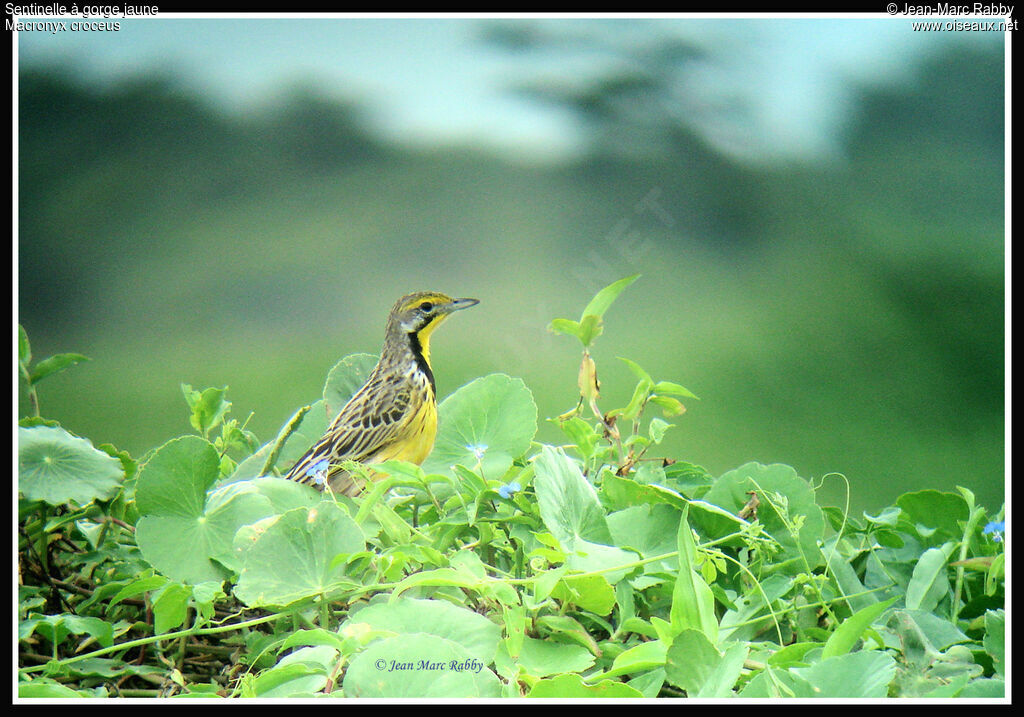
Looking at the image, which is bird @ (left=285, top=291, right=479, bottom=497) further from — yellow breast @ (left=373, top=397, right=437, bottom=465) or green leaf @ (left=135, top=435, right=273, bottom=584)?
green leaf @ (left=135, top=435, right=273, bottom=584)

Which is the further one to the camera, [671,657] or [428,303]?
[428,303]

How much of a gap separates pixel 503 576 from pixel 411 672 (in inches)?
3.8

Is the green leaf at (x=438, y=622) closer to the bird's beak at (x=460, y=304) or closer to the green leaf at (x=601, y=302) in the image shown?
the green leaf at (x=601, y=302)

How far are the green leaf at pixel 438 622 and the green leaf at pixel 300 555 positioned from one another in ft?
0.11

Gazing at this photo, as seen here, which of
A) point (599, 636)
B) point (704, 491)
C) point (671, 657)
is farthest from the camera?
point (704, 491)

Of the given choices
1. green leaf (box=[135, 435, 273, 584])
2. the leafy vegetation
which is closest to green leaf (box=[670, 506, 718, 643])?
the leafy vegetation

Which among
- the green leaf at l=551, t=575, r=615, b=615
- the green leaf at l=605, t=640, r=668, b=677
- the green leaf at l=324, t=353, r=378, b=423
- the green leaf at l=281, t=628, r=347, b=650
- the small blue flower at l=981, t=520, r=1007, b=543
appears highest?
the green leaf at l=324, t=353, r=378, b=423

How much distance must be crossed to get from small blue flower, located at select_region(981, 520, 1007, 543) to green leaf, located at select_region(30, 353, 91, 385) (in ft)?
1.88

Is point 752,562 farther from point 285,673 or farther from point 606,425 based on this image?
point 285,673

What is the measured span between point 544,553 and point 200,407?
14.9 inches

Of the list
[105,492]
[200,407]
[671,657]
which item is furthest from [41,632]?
[671,657]

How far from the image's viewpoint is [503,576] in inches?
17.8

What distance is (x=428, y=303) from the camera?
4.10 feet

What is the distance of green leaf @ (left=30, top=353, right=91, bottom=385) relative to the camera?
580 mm
